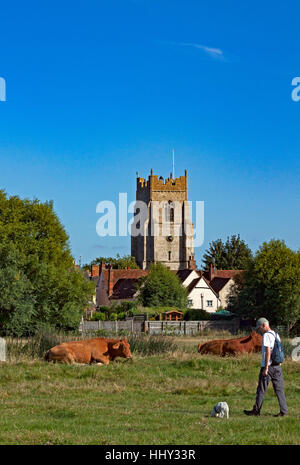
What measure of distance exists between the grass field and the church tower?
408 ft

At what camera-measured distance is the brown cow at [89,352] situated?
69.7 ft

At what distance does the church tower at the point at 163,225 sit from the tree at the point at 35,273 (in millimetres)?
99096

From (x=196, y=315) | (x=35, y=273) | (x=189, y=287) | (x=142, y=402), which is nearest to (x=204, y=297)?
(x=189, y=287)

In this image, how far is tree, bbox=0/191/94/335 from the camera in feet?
129

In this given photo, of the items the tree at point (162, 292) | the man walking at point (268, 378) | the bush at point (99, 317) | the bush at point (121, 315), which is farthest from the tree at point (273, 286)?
the man walking at point (268, 378)

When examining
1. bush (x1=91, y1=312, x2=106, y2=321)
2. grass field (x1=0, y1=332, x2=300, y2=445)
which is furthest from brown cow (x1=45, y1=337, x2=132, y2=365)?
bush (x1=91, y1=312, x2=106, y2=321)

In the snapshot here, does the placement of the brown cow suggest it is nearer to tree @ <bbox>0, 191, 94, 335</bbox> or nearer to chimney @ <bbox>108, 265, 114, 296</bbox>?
tree @ <bbox>0, 191, 94, 335</bbox>

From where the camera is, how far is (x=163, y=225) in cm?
15000

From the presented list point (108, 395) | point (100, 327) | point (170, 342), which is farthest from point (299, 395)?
point (100, 327)

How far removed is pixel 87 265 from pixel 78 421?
138522 millimetres

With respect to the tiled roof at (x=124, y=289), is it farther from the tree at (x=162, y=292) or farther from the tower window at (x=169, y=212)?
the tower window at (x=169, y=212)

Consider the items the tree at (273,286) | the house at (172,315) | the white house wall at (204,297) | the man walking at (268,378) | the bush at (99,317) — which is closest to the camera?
the man walking at (268,378)

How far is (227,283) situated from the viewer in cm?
9481
